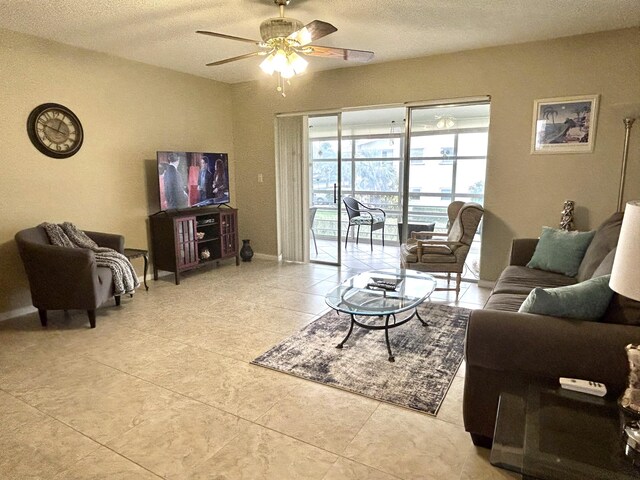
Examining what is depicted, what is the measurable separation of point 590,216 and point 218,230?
14.1 ft

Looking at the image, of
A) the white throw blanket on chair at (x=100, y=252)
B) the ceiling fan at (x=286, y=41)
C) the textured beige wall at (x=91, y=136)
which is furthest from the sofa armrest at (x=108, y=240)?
the ceiling fan at (x=286, y=41)

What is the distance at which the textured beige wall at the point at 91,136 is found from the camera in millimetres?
3598

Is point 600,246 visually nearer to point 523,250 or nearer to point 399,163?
point 523,250

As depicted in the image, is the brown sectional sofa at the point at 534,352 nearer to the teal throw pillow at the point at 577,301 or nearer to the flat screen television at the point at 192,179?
the teal throw pillow at the point at 577,301

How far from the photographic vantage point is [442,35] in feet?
12.2

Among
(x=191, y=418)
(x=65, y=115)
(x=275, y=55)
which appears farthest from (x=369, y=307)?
(x=65, y=115)

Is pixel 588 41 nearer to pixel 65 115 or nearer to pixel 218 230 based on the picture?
pixel 218 230

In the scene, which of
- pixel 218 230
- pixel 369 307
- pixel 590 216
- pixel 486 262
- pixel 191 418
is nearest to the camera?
pixel 191 418

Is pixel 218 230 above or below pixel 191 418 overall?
above

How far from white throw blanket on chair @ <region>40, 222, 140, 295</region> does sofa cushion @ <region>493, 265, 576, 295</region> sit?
320cm

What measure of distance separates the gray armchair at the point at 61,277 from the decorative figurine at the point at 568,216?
4352 millimetres

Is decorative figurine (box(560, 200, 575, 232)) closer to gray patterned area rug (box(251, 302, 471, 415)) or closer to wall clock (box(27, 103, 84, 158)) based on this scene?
gray patterned area rug (box(251, 302, 471, 415))

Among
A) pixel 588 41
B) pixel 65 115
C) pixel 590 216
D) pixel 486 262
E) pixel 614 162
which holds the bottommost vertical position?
pixel 486 262

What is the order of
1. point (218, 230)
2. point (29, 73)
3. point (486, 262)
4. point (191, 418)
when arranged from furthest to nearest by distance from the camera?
1. point (218, 230)
2. point (486, 262)
3. point (29, 73)
4. point (191, 418)
